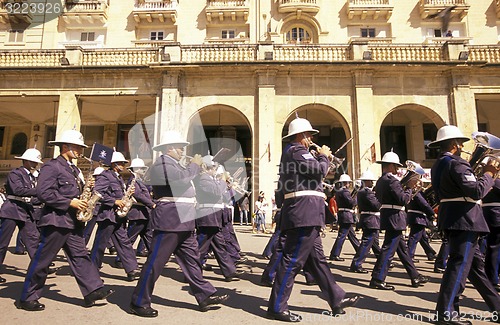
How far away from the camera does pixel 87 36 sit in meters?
23.2

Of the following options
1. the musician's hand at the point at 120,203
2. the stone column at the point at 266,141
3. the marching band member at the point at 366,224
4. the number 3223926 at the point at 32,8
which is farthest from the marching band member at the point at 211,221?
the number 3223926 at the point at 32,8

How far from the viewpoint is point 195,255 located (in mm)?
4918

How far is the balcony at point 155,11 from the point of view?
2222cm

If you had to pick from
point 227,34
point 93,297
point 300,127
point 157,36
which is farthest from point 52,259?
point 157,36

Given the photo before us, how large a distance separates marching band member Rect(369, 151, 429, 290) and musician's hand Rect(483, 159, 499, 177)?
182 cm

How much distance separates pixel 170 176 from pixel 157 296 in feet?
6.57

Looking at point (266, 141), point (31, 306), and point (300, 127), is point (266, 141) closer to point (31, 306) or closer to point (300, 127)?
point (300, 127)

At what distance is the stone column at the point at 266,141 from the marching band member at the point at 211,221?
9870 millimetres

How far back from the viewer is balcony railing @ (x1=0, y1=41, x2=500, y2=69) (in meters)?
18.3

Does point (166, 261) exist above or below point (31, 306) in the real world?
above

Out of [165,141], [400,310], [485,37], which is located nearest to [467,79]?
[485,37]

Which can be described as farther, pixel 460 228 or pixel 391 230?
pixel 391 230

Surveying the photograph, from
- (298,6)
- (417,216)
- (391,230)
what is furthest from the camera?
(298,6)

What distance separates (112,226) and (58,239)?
7.29 feet
